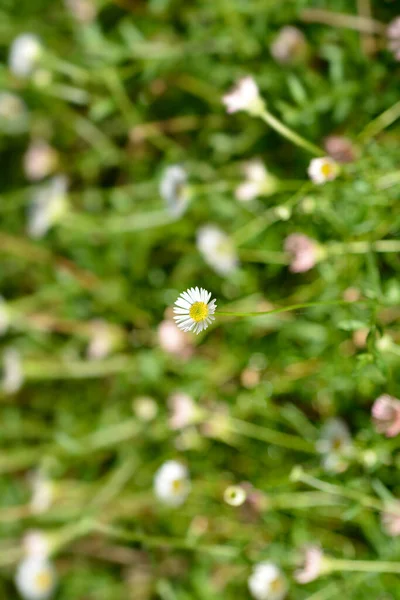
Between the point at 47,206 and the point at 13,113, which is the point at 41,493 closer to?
the point at 47,206

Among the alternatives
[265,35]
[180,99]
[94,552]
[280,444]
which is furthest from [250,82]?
[94,552]

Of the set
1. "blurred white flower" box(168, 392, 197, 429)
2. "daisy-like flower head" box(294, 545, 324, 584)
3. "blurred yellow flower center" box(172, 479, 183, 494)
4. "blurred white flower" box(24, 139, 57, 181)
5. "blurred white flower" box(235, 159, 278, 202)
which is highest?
"blurred white flower" box(24, 139, 57, 181)

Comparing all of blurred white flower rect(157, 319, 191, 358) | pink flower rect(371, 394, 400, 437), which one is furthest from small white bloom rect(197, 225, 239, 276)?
pink flower rect(371, 394, 400, 437)

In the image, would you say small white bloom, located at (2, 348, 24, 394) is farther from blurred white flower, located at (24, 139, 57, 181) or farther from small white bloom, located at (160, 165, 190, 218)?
small white bloom, located at (160, 165, 190, 218)

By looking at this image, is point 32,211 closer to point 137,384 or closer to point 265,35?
point 137,384

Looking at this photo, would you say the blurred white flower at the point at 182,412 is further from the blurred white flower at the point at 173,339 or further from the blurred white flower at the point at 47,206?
the blurred white flower at the point at 47,206

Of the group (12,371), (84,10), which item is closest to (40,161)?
(84,10)

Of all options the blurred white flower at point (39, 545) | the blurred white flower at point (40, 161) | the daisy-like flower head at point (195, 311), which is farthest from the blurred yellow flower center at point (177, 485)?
the blurred white flower at point (40, 161)

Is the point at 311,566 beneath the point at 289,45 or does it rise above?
beneath
